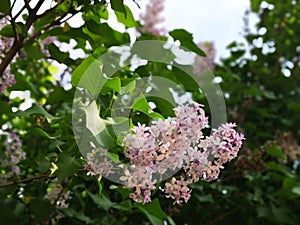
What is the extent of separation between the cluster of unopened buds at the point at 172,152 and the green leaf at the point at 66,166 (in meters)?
0.03

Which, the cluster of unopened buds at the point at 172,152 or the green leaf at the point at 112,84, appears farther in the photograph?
the green leaf at the point at 112,84

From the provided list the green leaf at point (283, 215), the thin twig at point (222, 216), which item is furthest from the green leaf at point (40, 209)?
the green leaf at point (283, 215)

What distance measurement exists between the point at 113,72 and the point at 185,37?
180mm

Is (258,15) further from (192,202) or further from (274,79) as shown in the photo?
(192,202)

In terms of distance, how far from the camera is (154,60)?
1.36 metres

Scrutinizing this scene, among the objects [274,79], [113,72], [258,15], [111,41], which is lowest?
[113,72]

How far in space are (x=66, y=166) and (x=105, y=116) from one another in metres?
0.11

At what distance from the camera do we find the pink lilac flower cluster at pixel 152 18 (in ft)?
7.03

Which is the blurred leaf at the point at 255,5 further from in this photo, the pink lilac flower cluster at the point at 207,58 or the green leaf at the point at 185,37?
the green leaf at the point at 185,37

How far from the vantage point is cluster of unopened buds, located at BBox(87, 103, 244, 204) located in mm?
840

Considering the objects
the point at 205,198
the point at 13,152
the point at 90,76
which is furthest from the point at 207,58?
the point at 90,76

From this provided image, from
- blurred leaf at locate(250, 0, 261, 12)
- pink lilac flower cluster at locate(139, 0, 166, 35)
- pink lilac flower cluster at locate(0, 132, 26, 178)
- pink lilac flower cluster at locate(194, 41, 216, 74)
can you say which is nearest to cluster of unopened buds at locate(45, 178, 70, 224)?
pink lilac flower cluster at locate(0, 132, 26, 178)

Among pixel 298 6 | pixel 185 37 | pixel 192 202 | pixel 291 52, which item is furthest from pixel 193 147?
pixel 298 6

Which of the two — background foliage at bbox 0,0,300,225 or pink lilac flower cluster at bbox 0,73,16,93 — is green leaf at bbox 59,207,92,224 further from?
pink lilac flower cluster at bbox 0,73,16,93
